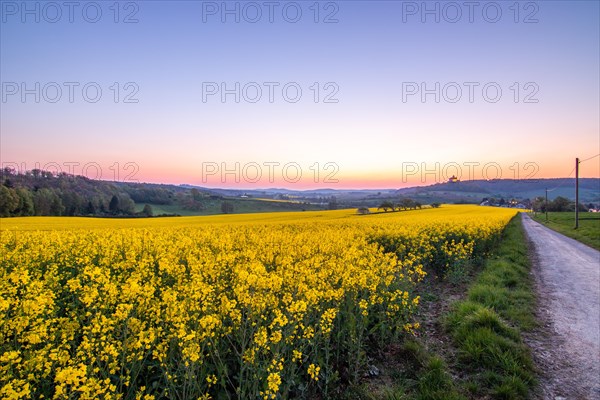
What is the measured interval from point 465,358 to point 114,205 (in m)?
53.9

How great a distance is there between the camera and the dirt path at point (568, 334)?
5.17 meters

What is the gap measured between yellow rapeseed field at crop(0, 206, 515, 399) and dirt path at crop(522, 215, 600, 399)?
7.36 ft

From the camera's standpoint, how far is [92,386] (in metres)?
2.84

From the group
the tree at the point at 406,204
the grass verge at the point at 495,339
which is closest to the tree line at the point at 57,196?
the tree at the point at 406,204

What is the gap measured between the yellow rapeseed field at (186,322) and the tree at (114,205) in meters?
42.7

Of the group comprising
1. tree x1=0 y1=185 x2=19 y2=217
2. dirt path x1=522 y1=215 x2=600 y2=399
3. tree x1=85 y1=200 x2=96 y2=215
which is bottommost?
dirt path x1=522 y1=215 x2=600 y2=399

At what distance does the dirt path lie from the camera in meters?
5.17

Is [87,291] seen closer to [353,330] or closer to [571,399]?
[353,330]

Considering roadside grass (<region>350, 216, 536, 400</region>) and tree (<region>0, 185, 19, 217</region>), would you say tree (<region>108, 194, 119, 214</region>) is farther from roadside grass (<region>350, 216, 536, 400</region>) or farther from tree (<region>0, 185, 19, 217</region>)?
roadside grass (<region>350, 216, 536, 400</region>)

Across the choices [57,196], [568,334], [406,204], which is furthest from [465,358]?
[406,204]

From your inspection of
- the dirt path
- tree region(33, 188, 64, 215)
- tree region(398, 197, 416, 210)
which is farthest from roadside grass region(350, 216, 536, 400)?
tree region(398, 197, 416, 210)

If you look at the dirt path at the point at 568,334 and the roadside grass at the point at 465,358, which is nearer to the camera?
the roadside grass at the point at 465,358

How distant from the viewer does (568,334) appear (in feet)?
22.7

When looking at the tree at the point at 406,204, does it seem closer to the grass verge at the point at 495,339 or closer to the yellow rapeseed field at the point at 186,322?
the grass verge at the point at 495,339
